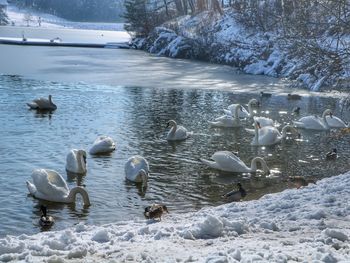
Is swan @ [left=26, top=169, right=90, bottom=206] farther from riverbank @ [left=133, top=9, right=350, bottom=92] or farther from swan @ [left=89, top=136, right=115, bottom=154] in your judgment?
riverbank @ [left=133, top=9, right=350, bottom=92]

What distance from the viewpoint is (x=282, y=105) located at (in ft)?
90.4

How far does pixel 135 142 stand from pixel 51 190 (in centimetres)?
603

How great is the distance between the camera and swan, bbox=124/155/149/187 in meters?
13.0

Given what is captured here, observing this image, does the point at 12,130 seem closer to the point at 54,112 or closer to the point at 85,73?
the point at 54,112

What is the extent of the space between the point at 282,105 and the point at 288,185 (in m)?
14.5

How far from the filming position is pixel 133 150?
1638cm

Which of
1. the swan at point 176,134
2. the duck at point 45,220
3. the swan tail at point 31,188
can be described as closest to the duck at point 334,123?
the swan at point 176,134

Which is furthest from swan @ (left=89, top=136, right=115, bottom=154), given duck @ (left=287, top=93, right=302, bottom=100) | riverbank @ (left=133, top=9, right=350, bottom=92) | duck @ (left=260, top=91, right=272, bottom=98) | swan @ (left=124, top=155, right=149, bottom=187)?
riverbank @ (left=133, top=9, right=350, bottom=92)

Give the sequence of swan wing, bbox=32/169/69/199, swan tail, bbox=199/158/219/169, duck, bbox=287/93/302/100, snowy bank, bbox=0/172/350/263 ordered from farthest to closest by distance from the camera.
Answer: duck, bbox=287/93/302/100 → swan tail, bbox=199/158/219/169 → swan wing, bbox=32/169/69/199 → snowy bank, bbox=0/172/350/263

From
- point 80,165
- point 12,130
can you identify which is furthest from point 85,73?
point 80,165

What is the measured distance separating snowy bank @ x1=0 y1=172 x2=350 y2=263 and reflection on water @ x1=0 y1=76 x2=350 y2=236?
2077mm

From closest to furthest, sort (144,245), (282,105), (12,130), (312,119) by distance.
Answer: (144,245) < (12,130) < (312,119) < (282,105)

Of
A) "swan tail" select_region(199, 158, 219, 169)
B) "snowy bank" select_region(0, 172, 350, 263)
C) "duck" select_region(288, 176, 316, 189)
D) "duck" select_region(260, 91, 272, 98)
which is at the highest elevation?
"snowy bank" select_region(0, 172, 350, 263)

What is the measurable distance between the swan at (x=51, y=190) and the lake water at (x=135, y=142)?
166 millimetres
